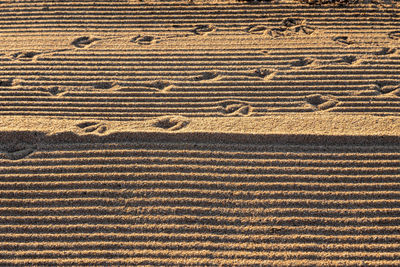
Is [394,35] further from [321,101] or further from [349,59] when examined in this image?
[321,101]

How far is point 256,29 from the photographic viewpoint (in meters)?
4.64

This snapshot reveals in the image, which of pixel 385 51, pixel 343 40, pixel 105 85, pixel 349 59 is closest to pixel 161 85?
pixel 105 85

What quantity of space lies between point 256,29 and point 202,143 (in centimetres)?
228

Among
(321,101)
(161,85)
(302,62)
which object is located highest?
(302,62)

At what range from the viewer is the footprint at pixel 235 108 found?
3.52 meters

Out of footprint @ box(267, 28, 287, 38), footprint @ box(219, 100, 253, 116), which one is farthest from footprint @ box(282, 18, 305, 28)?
footprint @ box(219, 100, 253, 116)

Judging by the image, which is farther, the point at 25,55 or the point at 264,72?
the point at 25,55

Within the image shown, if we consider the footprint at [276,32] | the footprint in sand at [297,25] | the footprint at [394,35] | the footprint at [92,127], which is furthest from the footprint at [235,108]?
the footprint at [394,35]

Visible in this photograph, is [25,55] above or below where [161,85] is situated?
above

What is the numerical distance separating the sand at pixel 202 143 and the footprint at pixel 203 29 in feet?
0.07

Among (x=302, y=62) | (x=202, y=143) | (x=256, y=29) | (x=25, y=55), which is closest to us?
(x=202, y=143)

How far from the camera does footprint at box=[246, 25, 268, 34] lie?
4.61 meters

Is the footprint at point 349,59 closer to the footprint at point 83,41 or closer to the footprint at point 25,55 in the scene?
the footprint at point 83,41

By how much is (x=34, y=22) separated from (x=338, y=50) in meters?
4.37
